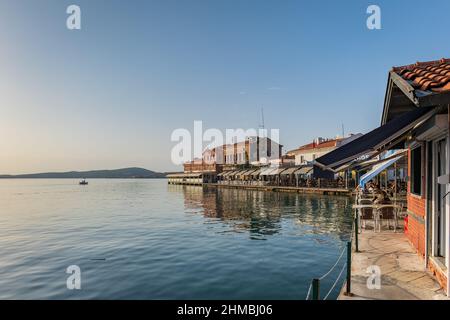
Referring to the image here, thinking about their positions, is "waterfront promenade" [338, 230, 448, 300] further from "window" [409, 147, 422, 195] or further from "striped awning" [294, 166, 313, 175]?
"striped awning" [294, 166, 313, 175]

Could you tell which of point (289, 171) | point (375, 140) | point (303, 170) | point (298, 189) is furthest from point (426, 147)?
point (289, 171)

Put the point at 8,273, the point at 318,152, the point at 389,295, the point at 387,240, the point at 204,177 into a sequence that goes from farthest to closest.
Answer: the point at 204,177 → the point at 318,152 → the point at 8,273 → the point at 387,240 → the point at 389,295

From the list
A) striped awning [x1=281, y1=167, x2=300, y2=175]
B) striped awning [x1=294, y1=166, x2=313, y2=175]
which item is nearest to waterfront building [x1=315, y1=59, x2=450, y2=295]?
striped awning [x1=294, y1=166, x2=313, y2=175]

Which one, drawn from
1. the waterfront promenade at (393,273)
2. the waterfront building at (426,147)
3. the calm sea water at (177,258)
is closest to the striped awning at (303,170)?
the calm sea water at (177,258)

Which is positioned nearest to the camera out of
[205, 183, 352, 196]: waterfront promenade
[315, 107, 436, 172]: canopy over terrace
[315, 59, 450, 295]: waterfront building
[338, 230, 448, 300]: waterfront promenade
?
[315, 59, 450, 295]: waterfront building

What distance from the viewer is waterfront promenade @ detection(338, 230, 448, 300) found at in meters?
5.73

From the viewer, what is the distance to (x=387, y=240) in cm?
1025

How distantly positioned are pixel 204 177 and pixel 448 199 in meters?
→ 83.8

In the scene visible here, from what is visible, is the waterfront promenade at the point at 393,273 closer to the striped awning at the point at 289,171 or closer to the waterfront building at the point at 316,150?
the striped awning at the point at 289,171

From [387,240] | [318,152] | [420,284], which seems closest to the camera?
[420,284]

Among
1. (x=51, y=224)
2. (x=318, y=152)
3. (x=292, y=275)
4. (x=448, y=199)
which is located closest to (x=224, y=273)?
(x=292, y=275)

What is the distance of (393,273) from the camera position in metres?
6.91
